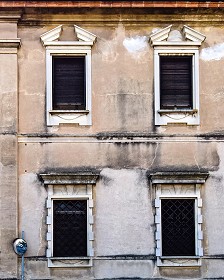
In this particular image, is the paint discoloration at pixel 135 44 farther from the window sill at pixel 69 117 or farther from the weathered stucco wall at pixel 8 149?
the weathered stucco wall at pixel 8 149

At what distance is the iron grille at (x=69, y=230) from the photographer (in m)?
20.8

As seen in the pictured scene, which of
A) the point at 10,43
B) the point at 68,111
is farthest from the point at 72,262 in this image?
the point at 10,43

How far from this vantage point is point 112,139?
21078mm

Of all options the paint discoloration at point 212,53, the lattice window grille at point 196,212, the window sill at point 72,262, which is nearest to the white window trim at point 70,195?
the window sill at point 72,262

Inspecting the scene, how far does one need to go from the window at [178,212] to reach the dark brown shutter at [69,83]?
2.83 m

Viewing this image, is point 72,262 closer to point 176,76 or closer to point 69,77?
point 69,77

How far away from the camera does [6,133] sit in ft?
68.3

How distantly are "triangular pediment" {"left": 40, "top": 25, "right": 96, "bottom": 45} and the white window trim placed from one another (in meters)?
3.50

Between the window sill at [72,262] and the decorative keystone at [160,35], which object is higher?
the decorative keystone at [160,35]

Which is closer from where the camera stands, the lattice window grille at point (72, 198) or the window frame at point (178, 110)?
the lattice window grille at point (72, 198)

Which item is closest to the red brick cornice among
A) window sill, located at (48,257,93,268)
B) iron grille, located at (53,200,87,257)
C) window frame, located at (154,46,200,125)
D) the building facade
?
the building facade

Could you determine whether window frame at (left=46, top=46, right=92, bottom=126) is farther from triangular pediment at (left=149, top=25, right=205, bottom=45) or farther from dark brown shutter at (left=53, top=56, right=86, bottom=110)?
triangular pediment at (left=149, top=25, right=205, bottom=45)

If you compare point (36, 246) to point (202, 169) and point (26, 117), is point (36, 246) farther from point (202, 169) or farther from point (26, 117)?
point (202, 169)

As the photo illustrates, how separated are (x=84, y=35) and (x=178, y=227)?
18.1 ft
